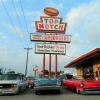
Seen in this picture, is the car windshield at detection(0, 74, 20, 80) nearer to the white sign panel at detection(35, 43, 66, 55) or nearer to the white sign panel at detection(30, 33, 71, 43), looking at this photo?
the white sign panel at detection(35, 43, 66, 55)

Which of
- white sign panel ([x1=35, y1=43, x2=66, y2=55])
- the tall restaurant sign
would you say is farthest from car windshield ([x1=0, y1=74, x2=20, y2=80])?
the tall restaurant sign

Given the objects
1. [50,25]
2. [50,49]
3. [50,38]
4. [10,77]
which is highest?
[50,25]

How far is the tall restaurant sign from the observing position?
2384 cm

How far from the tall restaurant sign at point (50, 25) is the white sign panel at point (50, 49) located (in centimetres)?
239

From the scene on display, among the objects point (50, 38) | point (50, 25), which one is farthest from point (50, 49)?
point (50, 25)

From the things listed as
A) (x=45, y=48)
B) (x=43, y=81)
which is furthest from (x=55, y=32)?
(x=43, y=81)

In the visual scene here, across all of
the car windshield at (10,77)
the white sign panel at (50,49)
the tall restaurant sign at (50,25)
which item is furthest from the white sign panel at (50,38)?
the car windshield at (10,77)

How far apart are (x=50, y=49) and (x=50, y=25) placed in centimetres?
368

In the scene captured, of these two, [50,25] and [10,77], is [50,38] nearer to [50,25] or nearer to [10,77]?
[50,25]

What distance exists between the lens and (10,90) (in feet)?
38.0

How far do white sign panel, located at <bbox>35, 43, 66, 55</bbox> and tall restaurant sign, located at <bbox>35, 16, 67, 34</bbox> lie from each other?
239 centimetres

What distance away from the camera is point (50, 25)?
24.0m

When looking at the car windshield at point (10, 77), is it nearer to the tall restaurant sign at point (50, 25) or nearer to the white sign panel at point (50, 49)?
the white sign panel at point (50, 49)

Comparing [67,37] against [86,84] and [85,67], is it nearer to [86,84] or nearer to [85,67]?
[85,67]
